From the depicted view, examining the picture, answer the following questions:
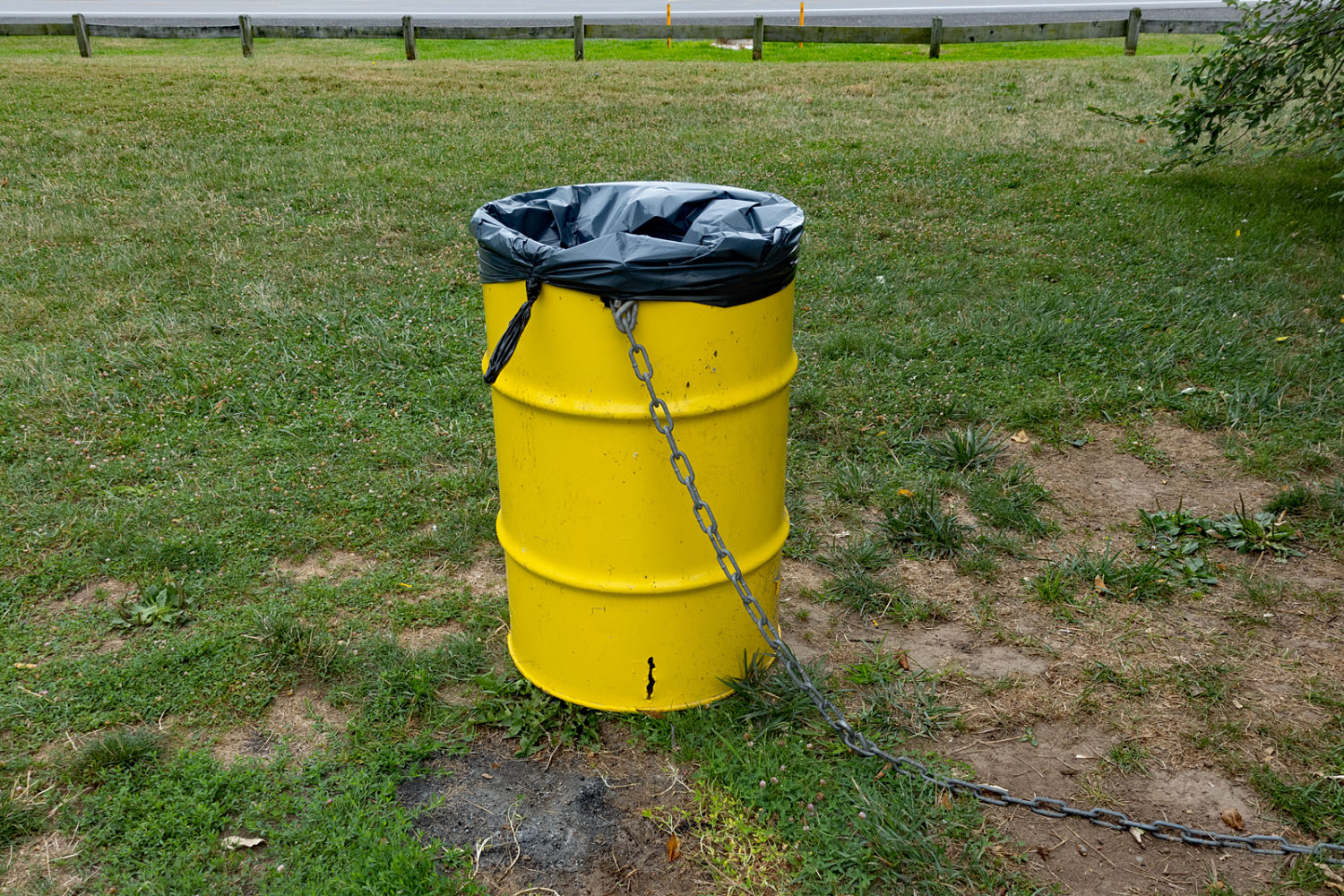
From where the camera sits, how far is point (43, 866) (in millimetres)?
2393

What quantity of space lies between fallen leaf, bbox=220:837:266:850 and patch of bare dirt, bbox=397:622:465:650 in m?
0.84

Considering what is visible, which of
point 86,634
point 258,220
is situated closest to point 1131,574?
point 86,634

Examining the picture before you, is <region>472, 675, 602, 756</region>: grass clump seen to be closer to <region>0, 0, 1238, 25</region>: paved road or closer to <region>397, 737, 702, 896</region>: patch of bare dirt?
<region>397, 737, 702, 896</region>: patch of bare dirt

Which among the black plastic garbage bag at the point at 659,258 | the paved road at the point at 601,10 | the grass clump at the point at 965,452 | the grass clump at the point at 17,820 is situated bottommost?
the grass clump at the point at 17,820

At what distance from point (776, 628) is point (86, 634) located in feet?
7.40

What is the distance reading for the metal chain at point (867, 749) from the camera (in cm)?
239

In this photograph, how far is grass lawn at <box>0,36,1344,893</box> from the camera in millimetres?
2568

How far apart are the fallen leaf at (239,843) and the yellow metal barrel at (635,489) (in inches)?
33.5

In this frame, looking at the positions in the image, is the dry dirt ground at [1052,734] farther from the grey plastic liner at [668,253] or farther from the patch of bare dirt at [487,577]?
the grey plastic liner at [668,253]

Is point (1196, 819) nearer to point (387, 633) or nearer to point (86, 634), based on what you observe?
point (387, 633)

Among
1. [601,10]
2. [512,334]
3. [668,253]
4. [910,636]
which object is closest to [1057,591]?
[910,636]

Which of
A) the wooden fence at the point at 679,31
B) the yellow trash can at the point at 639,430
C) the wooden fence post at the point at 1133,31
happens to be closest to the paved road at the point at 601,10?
the wooden fence at the point at 679,31

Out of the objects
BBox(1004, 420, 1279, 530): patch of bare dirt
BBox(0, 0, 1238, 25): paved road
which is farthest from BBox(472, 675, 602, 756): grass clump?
BBox(0, 0, 1238, 25): paved road

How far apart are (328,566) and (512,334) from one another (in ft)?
5.37
